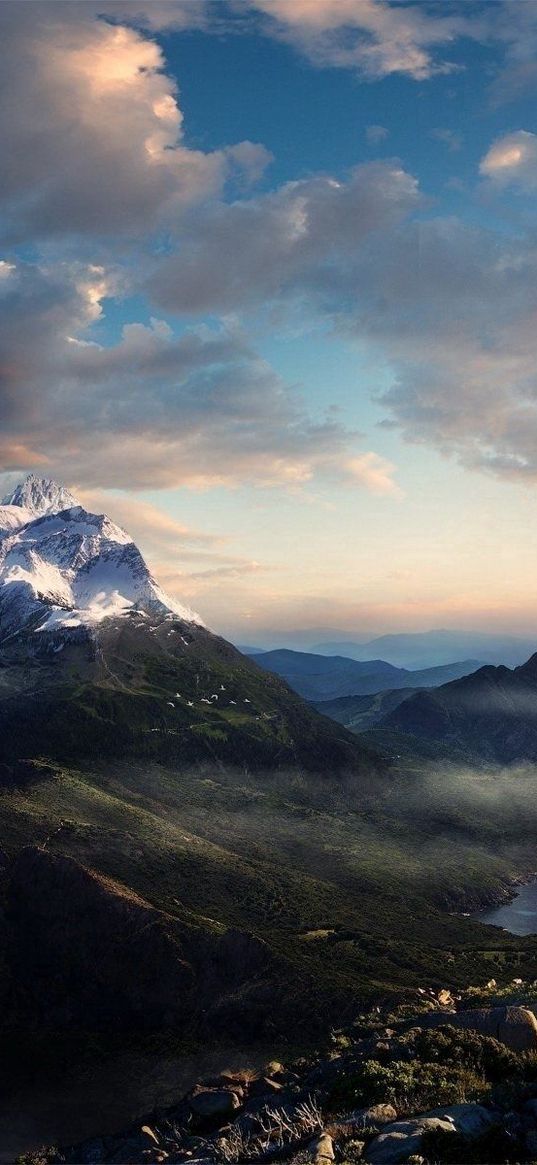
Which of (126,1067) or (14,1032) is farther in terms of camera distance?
(14,1032)

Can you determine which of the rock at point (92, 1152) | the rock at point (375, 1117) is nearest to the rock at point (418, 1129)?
the rock at point (375, 1117)

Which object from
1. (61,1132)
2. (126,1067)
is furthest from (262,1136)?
(126,1067)

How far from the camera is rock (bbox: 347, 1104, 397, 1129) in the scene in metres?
36.6

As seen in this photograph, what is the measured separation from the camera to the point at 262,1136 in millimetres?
43844

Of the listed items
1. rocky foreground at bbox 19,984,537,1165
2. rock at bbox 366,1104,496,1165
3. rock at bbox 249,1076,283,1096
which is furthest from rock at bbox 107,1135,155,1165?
rock at bbox 366,1104,496,1165

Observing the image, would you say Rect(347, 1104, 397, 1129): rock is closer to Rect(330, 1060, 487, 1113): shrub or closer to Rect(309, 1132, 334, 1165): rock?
Rect(330, 1060, 487, 1113): shrub

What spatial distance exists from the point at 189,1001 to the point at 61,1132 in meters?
49.5

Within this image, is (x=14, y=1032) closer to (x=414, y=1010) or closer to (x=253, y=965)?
(x=253, y=965)

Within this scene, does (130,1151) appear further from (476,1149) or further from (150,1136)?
(476,1149)

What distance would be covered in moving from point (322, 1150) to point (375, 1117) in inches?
156

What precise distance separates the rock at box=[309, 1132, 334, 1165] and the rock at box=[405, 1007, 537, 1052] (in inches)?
622

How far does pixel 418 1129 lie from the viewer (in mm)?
32781

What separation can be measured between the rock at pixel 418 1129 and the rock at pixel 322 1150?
2.29 metres

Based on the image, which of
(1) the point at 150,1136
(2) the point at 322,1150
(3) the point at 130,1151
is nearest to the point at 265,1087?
(1) the point at 150,1136
